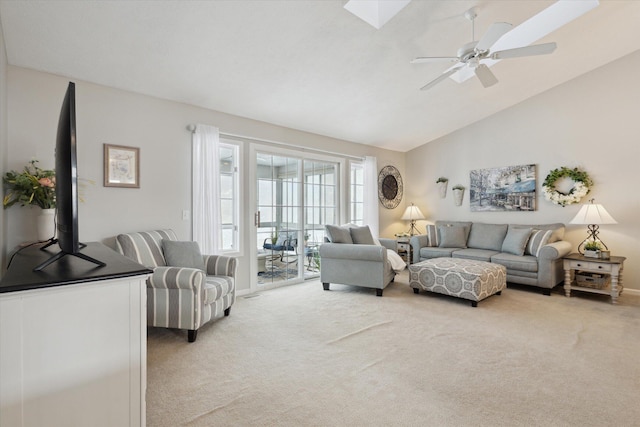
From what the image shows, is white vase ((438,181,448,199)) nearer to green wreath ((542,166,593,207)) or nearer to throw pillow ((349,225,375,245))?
green wreath ((542,166,593,207))

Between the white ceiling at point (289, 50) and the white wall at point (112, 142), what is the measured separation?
0.16 m

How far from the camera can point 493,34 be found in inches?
96.0

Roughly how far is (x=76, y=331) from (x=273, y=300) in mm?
2804

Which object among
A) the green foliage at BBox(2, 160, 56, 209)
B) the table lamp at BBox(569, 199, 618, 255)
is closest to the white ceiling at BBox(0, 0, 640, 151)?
the green foliage at BBox(2, 160, 56, 209)

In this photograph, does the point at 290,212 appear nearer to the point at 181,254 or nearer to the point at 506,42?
the point at 181,254

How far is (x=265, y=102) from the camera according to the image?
3.85 metres

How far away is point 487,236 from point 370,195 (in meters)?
2.09

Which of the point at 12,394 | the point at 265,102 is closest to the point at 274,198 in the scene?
the point at 265,102

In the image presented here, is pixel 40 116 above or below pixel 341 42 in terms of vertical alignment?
below

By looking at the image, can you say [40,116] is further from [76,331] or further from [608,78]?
[608,78]

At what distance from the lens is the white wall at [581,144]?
4.12m

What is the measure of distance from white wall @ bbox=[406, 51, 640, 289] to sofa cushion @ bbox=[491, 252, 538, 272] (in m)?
0.99

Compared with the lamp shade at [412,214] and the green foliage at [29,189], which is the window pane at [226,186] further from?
the lamp shade at [412,214]

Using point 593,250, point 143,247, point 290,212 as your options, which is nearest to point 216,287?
point 143,247
